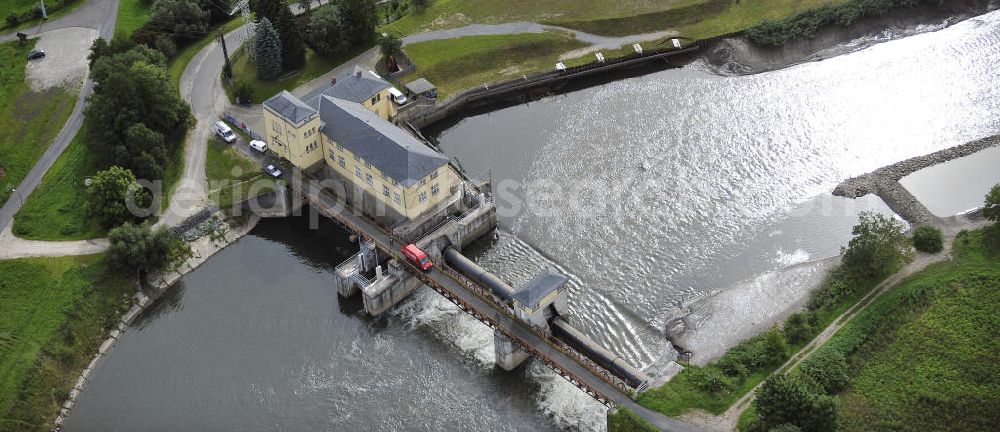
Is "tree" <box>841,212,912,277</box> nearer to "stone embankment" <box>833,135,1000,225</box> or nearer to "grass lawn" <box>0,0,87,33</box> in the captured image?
"stone embankment" <box>833,135,1000,225</box>

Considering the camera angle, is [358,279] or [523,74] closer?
[358,279]

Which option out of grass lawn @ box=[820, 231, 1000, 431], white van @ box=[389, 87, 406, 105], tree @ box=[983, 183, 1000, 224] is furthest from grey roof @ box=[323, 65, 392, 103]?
tree @ box=[983, 183, 1000, 224]

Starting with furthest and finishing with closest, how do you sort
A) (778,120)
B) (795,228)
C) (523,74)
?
(523,74), (778,120), (795,228)

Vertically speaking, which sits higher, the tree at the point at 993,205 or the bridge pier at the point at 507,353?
the tree at the point at 993,205

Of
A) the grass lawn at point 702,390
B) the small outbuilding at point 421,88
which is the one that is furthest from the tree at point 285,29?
the grass lawn at point 702,390

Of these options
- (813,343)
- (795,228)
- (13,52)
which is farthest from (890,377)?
(13,52)

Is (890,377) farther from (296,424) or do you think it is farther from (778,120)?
(296,424)

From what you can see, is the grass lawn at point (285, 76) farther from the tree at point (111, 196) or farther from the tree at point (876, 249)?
the tree at point (876, 249)
